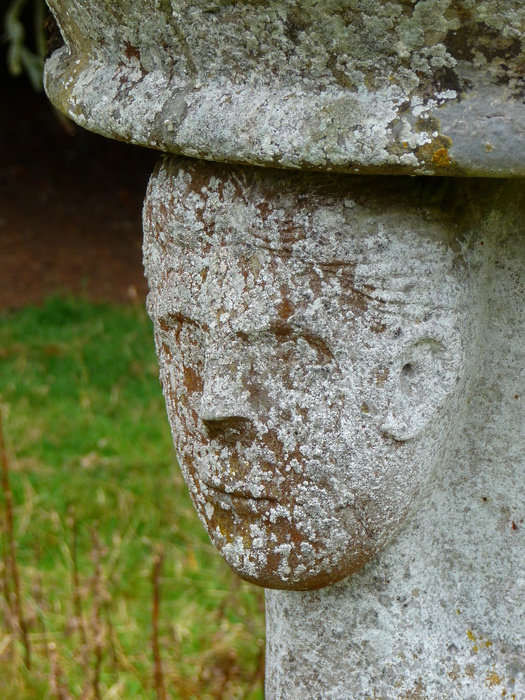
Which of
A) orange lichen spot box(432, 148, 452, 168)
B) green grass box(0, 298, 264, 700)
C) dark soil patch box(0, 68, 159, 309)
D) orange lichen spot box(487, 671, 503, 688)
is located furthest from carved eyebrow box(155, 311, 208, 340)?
dark soil patch box(0, 68, 159, 309)

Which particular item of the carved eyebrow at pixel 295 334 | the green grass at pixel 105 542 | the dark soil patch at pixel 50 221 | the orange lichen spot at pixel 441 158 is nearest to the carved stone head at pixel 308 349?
the carved eyebrow at pixel 295 334

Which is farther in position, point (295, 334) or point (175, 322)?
point (175, 322)

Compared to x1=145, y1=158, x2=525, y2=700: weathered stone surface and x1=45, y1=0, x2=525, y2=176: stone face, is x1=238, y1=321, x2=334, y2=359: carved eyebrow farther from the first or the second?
x1=45, y1=0, x2=525, y2=176: stone face

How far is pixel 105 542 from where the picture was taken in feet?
7.79

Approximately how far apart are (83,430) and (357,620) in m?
2.01

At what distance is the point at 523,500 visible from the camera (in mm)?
1067

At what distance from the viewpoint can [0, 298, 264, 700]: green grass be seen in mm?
1832

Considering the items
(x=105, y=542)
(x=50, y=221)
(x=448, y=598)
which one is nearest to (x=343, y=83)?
(x=448, y=598)

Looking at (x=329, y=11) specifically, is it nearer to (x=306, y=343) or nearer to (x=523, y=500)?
(x=306, y=343)

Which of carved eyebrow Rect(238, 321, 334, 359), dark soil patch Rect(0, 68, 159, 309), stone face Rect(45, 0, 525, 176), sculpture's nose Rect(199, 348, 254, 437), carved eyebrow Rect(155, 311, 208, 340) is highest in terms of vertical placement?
dark soil patch Rect(0, 68, 159, 309)

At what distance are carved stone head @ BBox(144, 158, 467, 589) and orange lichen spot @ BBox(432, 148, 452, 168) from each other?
12 centimetres

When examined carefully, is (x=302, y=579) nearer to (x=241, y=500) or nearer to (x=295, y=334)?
(x=241, y=500)

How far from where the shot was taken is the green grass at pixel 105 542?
183 centimetres

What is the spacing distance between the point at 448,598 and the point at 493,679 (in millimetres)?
106
